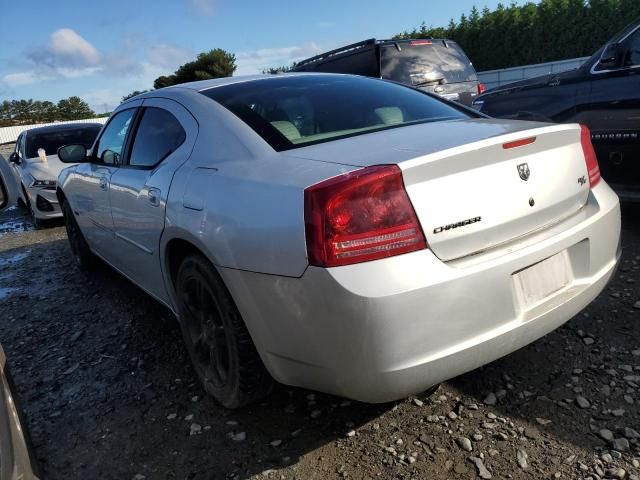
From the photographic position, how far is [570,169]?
235 cm

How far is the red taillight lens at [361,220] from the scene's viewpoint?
73.5 inches

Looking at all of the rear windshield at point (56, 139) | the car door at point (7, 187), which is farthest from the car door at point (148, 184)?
the rear windshield at point (56, 139)

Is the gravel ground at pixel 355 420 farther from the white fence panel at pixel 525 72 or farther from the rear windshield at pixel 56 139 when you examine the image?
the white fence panel at pixel 525 72

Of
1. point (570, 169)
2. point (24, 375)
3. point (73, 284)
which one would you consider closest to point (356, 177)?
point (570, 169)

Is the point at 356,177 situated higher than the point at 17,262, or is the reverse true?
the point at 356,177

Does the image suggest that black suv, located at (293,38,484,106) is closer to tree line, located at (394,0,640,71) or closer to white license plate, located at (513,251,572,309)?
white license plate, located at (513,251,572,309)

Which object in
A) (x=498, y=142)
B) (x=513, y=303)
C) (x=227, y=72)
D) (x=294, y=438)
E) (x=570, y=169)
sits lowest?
(x=294, y=438)

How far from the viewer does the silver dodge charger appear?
1.88 m

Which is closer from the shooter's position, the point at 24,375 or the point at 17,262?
the point at 24,375

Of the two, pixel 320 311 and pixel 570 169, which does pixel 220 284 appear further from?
pixel 570 169

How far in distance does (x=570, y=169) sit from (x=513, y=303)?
0.72 meters

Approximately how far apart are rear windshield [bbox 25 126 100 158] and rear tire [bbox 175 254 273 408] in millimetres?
7320

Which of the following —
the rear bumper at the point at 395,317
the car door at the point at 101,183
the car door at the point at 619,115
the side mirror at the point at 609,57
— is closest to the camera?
the rear bumper at the point at 395,317

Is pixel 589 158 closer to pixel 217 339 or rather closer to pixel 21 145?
pixel 217 339
